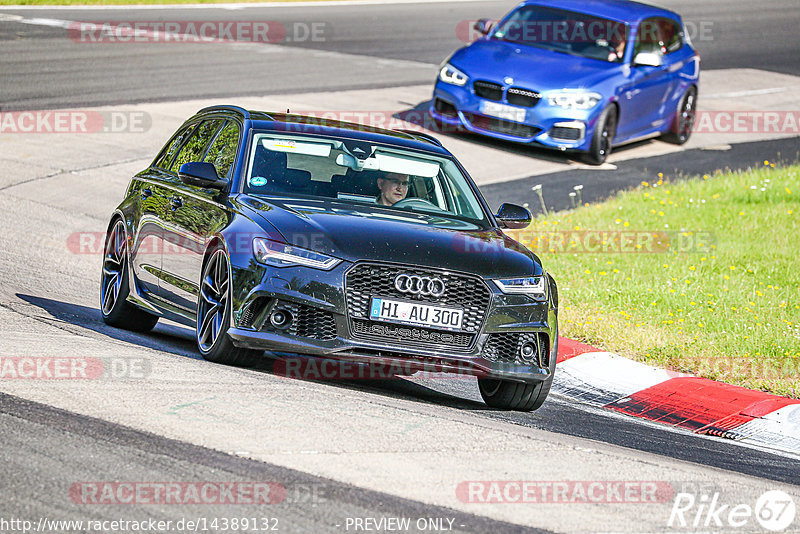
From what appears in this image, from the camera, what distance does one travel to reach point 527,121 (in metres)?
17.9

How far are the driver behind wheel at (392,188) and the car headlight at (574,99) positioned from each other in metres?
9.34

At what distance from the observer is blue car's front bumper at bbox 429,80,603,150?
17844mm

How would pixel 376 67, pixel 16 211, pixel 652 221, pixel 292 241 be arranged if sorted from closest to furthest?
pixel 292 241 → pixel 16 211 → pixel 652 221 → pixel 376 67

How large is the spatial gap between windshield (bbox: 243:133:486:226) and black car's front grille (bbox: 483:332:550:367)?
1176 mm

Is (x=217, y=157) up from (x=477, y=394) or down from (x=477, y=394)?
up

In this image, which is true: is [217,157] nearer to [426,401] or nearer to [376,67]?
[426,401]

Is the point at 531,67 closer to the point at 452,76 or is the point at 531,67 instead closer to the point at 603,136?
the point at 452,76

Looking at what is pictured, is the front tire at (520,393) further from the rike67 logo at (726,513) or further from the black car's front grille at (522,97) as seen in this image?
the black car's front grille at (522,97)

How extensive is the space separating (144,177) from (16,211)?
4530 mm

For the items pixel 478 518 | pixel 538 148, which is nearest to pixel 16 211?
pixel 538 148

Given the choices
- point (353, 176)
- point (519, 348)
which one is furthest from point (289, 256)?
point (519, 348)

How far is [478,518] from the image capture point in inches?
205

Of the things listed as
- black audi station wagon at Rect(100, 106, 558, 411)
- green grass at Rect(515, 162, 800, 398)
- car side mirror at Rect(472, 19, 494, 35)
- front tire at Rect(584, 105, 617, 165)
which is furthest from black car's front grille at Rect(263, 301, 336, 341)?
car side mirror at Rect(472, 19, 494, 35)

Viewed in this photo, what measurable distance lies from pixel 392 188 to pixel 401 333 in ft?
5.01
